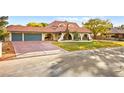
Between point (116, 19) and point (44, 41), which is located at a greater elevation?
point (116, 19)

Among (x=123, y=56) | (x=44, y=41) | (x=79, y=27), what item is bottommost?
(x=123, y=56)

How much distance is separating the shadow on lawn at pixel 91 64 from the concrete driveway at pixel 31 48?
1.20 m

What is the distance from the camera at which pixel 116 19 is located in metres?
10.2

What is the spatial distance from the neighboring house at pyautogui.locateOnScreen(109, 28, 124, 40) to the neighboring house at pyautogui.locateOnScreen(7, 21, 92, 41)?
1.52 meters

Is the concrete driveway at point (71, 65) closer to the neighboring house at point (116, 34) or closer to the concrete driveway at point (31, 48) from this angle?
the concrete driveway at point (31, 48)

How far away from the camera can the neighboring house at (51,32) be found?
36.3ft

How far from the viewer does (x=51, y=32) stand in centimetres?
1175

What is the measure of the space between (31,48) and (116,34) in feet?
17.1
